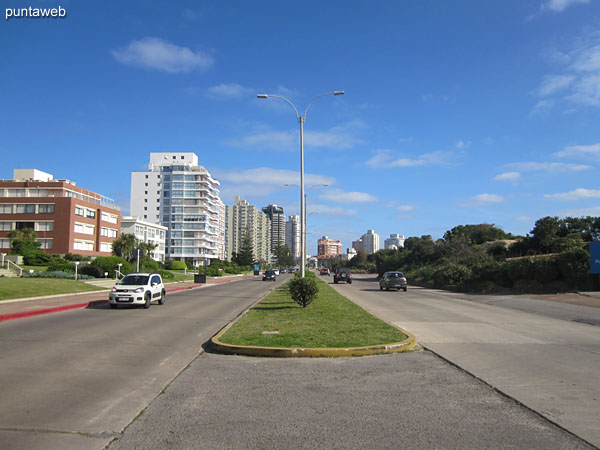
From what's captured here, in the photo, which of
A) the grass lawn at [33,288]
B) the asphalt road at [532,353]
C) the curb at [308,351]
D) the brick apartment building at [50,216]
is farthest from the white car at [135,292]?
the brick apartment building at [50,216]

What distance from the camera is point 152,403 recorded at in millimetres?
5844

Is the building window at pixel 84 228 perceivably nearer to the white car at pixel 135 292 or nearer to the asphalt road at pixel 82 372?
the white car at pixel 135 292

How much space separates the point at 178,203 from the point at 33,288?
98.1m

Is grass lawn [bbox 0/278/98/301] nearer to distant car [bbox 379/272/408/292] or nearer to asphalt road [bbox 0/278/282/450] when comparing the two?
asphalt road [bbox 0/278/282/450]

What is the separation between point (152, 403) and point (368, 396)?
9.38 feet

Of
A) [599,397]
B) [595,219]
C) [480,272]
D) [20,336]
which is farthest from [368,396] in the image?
[595,219]

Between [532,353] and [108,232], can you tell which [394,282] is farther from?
[108,232]

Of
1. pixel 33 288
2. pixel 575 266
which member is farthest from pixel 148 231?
pixel 575 266

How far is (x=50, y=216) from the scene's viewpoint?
68375 millimetres

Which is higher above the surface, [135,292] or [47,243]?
[47,243]

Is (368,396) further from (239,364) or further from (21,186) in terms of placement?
(21,186)

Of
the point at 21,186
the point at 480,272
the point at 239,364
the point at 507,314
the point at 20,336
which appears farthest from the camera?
the point at 21,186

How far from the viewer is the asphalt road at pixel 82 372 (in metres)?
4.81

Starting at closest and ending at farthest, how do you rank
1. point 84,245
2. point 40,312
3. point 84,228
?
point 40,312, point 84,245, point 84,228
